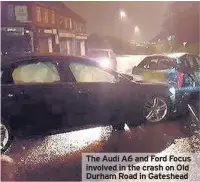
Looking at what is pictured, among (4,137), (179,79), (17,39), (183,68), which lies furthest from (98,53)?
(4,137)

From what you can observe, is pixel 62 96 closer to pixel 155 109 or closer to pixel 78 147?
pixel 78 147

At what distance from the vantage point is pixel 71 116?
6.30 meters

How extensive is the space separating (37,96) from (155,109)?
244 cm

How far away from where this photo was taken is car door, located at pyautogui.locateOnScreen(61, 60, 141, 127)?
635 centimetres

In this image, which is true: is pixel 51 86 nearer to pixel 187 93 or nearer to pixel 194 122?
pixel 194 122

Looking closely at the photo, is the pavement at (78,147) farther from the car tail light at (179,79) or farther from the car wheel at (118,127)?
the car tail light at (179,79)

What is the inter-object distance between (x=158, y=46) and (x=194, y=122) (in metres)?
50.9

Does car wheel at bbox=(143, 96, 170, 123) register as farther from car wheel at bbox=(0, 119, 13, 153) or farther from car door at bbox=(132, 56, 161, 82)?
car wheel at bbox=(0, 119, 13, 153)

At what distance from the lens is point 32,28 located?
32.3 metres

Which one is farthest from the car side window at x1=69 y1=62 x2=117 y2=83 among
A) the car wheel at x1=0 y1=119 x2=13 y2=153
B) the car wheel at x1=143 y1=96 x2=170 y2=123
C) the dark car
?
the car wheel at x1=0 y1=119 x2=13 y2=153

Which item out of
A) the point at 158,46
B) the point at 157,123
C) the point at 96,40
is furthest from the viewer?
the point at 96,40

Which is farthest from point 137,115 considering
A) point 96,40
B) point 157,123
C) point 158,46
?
point 96,40

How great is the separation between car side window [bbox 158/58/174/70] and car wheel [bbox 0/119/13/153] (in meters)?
5.20

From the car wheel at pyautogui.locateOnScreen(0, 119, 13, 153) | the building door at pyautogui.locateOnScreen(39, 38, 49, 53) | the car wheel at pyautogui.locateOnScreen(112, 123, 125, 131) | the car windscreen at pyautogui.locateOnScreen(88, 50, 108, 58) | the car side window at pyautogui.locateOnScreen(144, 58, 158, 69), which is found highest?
the building door at pyautogui.locateOnScreen(39, 38, 49, 53)
